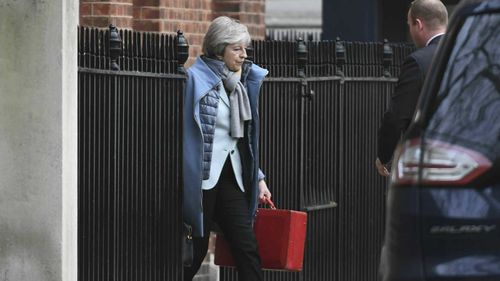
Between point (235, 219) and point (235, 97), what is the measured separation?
680 mm

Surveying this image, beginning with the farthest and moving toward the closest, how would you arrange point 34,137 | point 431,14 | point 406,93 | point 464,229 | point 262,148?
point 262,148 < point 431,14 < point 406,93 < point 34,137 < point 464,229

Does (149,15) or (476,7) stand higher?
(476,7)

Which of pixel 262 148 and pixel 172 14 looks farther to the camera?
pixel 172 14

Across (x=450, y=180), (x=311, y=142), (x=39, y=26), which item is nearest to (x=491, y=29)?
(x=450, y=180)

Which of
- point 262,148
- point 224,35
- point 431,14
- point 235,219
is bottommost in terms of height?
point 235,219

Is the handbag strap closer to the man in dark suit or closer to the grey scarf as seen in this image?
the grey scarf

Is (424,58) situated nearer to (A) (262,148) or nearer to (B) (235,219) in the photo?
(B) (235,219)

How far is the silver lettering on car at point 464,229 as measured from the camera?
5.49 meters

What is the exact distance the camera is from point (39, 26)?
25.9ft

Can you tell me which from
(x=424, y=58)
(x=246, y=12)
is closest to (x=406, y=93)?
(x=424, y=58)

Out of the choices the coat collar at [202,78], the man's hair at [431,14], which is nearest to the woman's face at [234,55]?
the coat collar at [202,78]

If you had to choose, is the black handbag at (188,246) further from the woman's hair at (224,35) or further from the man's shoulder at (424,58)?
the man's shoulder at (424,58)

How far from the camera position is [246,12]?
12.1 m

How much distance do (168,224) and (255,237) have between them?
1.64 feet
